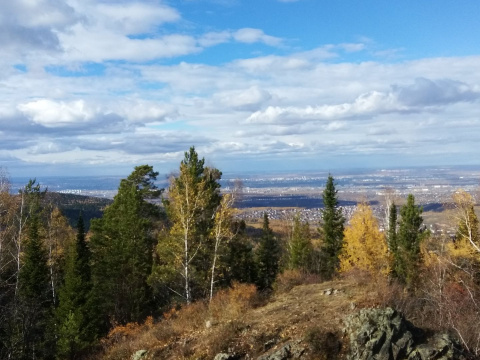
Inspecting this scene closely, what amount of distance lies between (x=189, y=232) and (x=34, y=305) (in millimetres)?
11539

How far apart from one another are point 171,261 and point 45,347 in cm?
985

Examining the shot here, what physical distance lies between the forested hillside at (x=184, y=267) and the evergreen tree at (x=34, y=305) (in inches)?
3.4

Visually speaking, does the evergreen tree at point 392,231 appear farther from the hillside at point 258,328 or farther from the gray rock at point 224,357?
the gray rock at point 224,357

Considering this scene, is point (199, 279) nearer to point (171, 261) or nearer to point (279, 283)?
point (171, 261)

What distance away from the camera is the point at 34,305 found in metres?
26.3

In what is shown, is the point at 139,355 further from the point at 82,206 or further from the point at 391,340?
the point at 82,206

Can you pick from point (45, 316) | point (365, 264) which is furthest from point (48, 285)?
point (365, 264)

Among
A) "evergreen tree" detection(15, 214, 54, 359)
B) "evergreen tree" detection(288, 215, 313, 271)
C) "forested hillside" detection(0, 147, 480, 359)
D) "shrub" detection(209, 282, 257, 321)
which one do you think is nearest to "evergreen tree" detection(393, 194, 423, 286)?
"forested hillside" detection(0, 147, 480, 359)

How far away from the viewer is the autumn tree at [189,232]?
25.1 metres

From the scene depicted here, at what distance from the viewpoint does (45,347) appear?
2577 cm

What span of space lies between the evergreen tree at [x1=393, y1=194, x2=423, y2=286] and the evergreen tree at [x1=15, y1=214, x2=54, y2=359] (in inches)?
1072

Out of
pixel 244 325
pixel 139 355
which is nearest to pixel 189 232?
pixel 244 325

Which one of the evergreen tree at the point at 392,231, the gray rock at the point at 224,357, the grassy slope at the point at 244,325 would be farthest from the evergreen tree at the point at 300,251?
the gray rock at the point at 224,357

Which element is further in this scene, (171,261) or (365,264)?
(365,264)
